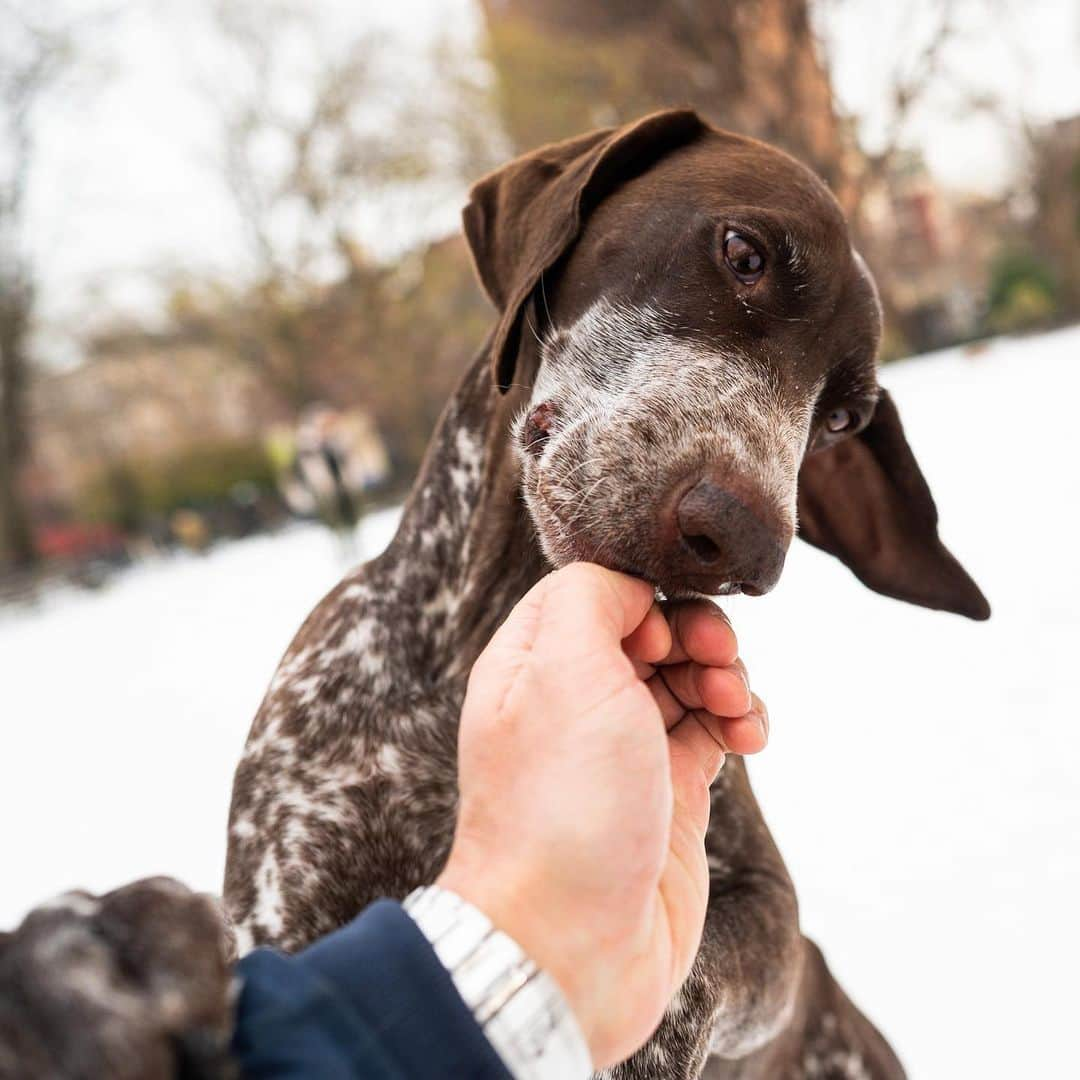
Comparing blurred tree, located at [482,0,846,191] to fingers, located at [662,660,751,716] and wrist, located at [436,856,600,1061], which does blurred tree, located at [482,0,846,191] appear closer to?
fingers, located at [662,660,751,716]

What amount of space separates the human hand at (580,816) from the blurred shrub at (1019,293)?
2415 centimetres

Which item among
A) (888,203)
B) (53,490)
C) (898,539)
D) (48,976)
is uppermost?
(48,976)

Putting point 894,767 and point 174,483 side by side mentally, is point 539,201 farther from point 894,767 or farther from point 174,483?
point 174,483

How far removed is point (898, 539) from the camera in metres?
2.35

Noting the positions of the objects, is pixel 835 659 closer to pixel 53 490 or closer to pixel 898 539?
pixel 898 539

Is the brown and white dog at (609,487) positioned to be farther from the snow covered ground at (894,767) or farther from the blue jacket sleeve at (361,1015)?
the blue jacket sleeve at (361,1015)

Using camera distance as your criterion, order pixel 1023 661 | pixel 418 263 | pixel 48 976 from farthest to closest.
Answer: pixel 418 263 → pixel 1023 661 → pixel 48 976

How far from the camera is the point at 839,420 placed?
82.2 inches

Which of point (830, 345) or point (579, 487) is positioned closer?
point (579, 487)

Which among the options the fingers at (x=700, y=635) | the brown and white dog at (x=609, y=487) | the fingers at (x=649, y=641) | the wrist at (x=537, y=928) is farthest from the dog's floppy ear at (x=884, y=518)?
the wrist at (x=537, y=928)

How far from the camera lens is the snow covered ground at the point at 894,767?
247 centimetres

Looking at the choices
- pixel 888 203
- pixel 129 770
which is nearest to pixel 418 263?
pixel 888 203

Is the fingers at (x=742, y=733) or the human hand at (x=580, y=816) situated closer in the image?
the human hand at (x=580, y=816)

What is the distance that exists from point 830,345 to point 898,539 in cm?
63
